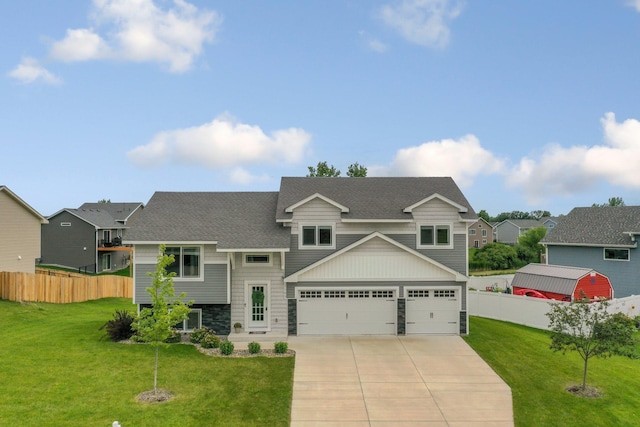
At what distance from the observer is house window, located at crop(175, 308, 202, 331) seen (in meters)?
21.2

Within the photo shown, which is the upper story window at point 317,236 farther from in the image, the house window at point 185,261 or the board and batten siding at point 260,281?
the house window at point 185,261

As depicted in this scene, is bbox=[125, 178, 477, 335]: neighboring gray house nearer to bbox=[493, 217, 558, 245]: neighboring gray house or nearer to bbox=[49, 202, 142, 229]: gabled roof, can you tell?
bbox=[49, 202, 142, 229]: gabled roof

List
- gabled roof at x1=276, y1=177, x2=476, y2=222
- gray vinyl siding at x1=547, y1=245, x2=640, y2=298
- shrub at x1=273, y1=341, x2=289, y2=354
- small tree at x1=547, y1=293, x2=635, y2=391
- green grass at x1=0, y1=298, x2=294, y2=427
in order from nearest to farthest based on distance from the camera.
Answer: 1. green grass at x1=0, y1=298, x2=294, y2=427
2. small tree at x1=547, y1=293, x2=635, y2=391
3. shrub at x1=273, y1=341, x2=289, y2=354
4. gabled roof at x1=276, y1=177, x2=476, y2=222
5. gray vinyl siding at x1=547, y1=245, x2=640, y2=298

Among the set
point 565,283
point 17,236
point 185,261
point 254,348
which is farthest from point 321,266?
point 17,236

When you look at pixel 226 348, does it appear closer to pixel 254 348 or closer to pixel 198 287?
pixel 254 348

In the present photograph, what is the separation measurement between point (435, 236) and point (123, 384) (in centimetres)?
1530

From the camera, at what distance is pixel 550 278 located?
94.7 feet

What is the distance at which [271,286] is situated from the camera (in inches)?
846

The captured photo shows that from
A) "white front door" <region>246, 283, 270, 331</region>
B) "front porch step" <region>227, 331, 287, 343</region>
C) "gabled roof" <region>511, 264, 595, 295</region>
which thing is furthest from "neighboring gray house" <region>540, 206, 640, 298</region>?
"white front door" <region>246, 283, 270, 331</region>

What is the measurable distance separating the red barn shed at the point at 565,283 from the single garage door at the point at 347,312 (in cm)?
1283

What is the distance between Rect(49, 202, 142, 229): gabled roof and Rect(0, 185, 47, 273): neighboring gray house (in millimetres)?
13700

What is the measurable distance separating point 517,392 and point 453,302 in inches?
278

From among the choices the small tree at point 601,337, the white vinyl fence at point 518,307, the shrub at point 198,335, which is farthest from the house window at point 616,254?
the shrub at point 198,335

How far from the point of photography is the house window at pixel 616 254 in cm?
3294
